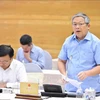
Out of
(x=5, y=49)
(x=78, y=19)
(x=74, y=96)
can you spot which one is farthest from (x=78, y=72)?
(x=5, y=49)

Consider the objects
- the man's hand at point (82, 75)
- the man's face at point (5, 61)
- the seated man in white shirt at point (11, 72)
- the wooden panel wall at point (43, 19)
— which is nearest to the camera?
the man's hand at point (82, 75)

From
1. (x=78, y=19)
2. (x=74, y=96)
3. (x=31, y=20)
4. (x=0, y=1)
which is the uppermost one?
(x=0, y=1)

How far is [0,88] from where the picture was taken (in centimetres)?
365

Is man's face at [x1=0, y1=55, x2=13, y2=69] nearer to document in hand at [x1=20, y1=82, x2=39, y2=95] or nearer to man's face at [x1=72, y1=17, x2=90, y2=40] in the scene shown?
document in hand at [x1=20, y1=82, x2=39, y2=95]

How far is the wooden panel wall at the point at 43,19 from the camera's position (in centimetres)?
720

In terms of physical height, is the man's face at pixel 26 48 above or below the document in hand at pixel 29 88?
above

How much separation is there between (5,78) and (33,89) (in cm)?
91

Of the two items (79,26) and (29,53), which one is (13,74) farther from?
(29,53)

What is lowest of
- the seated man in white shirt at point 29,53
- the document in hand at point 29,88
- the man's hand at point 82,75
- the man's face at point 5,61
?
the document in hand at point 29,88

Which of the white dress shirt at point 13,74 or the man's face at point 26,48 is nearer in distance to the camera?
the white dress shirt at point 13,74

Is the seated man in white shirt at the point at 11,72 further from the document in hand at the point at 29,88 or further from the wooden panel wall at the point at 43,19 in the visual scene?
the wooden panel wall at the point at 43,19

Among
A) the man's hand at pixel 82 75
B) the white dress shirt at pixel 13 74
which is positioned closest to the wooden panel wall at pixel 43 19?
the white dress shirt at pixel 13 74

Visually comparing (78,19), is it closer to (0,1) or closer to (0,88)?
(0,88)

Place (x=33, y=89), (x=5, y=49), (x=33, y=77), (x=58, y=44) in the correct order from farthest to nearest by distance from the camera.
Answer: (x=58, y=44), (x=33, y=77), (x=5, y=49), (x=33, y=89)
